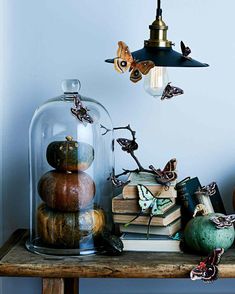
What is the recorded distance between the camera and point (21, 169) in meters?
1.56

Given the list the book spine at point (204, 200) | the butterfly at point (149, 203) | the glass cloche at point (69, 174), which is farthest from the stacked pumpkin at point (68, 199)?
the book spine at point (204, 200)

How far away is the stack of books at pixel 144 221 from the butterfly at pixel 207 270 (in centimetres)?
10

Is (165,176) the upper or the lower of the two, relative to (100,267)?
upper

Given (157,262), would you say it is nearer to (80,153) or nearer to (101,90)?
(80,153)

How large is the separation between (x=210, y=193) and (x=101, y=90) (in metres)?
0.34

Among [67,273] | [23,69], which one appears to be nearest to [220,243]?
[67,273]

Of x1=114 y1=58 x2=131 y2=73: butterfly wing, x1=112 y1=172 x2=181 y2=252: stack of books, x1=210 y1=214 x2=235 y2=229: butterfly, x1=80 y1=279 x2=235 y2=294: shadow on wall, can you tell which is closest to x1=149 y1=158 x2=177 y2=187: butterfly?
x1=112 y1=172 x2=181 y2=252: stack of books

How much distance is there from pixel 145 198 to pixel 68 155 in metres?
0.17

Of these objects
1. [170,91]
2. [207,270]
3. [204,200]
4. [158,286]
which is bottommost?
[158,286]

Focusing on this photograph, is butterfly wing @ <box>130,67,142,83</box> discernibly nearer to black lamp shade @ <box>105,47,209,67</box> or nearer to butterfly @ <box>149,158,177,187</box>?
black lamp shade @ <box>105,47,209,67</box>

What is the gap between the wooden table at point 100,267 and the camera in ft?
4.03

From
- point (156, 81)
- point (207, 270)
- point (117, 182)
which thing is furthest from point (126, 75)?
point (207, 270)

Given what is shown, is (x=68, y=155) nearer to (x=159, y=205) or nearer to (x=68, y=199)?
(x=68, y=199)

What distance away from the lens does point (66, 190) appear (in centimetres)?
131
